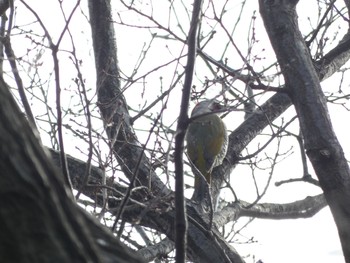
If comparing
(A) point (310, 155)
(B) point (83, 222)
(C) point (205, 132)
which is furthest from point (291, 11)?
(C) point (205, 132)

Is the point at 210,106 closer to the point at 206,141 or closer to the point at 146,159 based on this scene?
the point at 146,159

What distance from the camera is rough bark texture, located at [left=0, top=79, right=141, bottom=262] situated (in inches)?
63.1

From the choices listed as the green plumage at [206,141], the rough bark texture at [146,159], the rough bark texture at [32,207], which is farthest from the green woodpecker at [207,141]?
the rough bark texture at [32,207]

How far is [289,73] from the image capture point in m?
4.27

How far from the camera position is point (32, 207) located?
165 centimetres

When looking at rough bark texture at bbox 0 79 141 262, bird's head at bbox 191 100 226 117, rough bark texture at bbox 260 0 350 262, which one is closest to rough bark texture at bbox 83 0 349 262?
bird's head at bbox 191 100 226 117

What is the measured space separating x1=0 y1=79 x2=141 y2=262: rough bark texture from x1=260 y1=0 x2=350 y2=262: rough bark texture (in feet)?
7.80

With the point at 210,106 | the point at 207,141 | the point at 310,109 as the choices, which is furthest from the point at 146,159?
the point at 207,141

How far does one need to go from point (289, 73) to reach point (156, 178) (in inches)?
77.1

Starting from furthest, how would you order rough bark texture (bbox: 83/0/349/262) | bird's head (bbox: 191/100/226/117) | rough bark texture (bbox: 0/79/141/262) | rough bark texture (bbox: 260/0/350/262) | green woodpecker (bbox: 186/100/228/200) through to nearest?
green woodpecker (bbox: 186/100/228/200) → rough bark texture (bbox: 83/0/349/262) → rough bark texture (bbox: 260/0/350/262) → bird's head (bbox: 191/100/226/117) → rough bark texture (bbox: 0/79/141/262)

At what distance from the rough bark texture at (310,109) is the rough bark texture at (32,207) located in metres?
2.38

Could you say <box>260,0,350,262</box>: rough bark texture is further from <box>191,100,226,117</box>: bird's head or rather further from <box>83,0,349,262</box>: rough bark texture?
<box>83,0,349,262</box>: rough bark texture

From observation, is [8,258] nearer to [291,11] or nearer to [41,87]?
[291,11]

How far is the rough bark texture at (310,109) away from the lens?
13.0 ft
